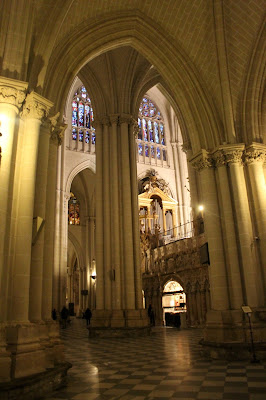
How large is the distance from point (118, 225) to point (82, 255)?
18592 mm

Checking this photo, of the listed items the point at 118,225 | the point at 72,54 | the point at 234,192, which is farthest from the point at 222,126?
the point at 118,225

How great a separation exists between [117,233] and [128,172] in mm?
3050

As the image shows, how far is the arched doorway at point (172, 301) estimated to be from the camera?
19.9 m

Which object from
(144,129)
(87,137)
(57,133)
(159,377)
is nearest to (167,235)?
(144,129)

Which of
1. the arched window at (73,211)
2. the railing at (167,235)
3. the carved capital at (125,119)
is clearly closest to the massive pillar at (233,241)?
the carved capital at (125,119)

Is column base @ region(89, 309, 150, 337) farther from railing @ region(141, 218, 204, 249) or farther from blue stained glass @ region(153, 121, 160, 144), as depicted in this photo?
blue stained glass @ region(153, 121, 160, 144)

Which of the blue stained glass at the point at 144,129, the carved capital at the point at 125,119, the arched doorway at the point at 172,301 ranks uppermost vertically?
the blue stained glass at the point at 144,129

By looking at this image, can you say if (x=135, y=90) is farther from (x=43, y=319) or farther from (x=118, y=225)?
(x=43, y=319)

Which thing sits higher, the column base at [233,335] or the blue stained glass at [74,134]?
the blue stained glass at [74,134]

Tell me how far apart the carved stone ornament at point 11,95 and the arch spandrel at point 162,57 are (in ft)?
10.3

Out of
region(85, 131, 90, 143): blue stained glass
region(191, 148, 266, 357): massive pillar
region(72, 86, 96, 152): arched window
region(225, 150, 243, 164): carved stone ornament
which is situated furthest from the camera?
region(85, 131, 90, 143): blue stained glass

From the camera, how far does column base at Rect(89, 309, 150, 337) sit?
44.2 ft

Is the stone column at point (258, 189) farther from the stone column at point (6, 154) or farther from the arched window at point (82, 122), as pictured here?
the arched window at point (82, 122)

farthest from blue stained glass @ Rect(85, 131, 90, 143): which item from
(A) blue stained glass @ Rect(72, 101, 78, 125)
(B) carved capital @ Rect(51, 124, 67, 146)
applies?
(B) carved capital @ Rect(51, 124, 67, 146)
